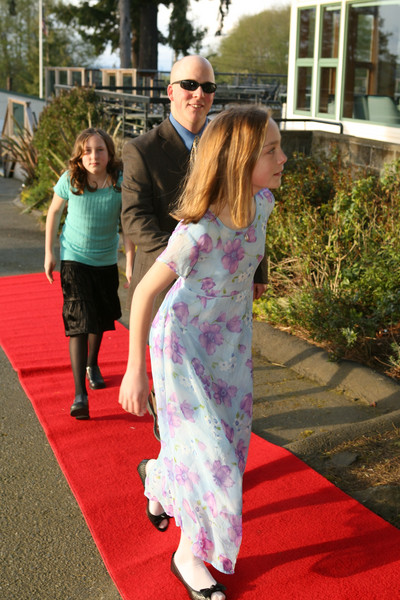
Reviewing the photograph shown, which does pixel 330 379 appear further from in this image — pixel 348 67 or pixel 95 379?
pixel 348 67

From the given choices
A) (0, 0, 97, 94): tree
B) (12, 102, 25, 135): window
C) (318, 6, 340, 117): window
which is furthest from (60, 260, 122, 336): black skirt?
(0, 0, 97, 94): tree

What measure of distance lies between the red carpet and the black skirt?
0.56 metres

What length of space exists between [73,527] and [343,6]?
1113cm

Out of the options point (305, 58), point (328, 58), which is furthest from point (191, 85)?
point (305, 58)

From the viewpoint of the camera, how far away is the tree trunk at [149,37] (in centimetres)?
3075

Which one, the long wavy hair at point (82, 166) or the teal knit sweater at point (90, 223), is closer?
the long wavy hair at point (82, 166)

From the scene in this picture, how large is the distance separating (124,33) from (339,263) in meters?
24.9

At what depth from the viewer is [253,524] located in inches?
145

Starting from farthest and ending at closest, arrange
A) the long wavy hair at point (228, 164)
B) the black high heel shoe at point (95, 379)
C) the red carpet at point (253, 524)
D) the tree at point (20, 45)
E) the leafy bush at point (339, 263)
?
the tree at point (20, 45), the leafy bush at point (339, 263), the black high heel shoe at point (95, 379), the red carpet at point (253, 524), the long wavy hair at point (228, 164)

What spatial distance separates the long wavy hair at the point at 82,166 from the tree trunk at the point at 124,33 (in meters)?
25.7

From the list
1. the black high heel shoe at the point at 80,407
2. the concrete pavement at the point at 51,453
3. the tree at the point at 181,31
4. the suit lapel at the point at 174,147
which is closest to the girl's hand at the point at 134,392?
the concrete pavement at the point at 51,453

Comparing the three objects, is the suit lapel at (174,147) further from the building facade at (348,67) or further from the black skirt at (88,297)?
the building facade at (348,67)

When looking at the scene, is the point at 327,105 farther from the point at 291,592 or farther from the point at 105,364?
the point at 291,592

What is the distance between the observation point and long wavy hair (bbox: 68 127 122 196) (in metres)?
4.98
